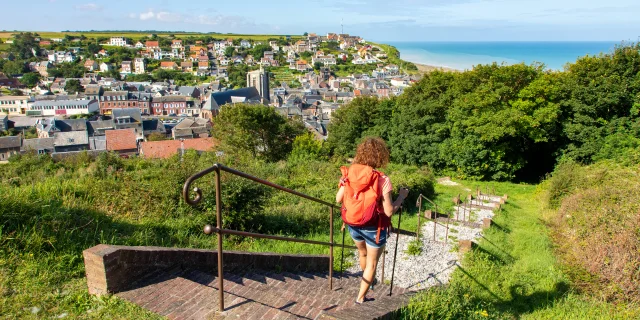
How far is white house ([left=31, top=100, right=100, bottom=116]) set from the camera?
7835cm

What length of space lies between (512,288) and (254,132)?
67.5ft

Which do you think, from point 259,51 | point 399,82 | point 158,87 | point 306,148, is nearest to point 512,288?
point 306,148

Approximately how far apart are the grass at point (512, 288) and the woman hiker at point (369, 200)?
2.26ft

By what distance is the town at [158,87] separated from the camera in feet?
163

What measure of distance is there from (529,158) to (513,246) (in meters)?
14.7

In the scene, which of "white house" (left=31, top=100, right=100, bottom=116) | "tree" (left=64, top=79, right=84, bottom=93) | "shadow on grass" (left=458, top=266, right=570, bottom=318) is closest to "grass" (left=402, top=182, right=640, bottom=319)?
"shadow on grass" (left=458, top=266, right=570, bottom=318)

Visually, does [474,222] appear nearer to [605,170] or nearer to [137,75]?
[605,170]

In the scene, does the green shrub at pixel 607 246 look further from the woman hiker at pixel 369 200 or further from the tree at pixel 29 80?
the tree at pixel 29 80

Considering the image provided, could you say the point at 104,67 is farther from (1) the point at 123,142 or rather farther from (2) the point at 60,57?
(1) the point at 123,142

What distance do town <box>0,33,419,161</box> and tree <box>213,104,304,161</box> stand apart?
184 inches

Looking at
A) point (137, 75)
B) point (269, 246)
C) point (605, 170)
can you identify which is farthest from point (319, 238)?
point (137, 75)

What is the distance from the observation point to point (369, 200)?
374 centimetres

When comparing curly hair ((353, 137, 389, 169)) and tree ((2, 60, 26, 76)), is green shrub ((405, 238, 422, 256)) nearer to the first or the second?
curly hair ((353, 137, 389, 169))

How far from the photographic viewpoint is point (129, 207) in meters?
7.46
